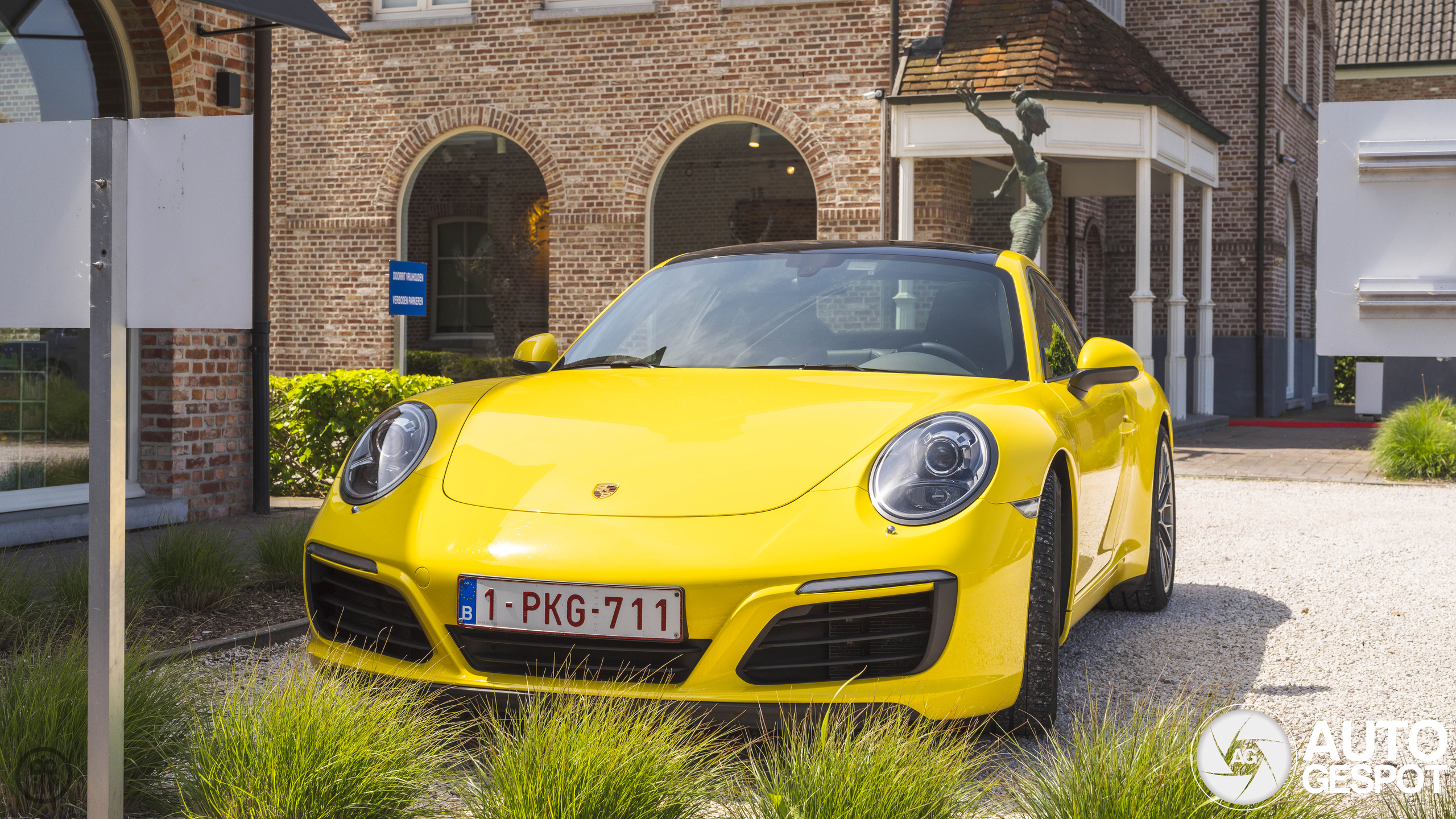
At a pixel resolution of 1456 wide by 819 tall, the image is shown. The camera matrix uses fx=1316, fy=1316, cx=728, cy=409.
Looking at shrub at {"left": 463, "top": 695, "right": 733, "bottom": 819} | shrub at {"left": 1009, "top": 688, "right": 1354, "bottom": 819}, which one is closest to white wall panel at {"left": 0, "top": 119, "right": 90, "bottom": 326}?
shrub at {"left": 463, "top": 695, "right": 733, "bottom": 819}

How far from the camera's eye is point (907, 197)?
49.5 ft

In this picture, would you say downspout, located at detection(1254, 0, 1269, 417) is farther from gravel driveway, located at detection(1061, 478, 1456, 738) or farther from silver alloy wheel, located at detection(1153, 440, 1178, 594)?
silver alloy wheel, located at detection(1153, 440, 1178, 594)

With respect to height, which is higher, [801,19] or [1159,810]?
[801,19]

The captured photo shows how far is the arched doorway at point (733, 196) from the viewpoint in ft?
77.6

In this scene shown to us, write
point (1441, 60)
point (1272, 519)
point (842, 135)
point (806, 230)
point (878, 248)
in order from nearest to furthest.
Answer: point (878, 248)
point (1272, 519)
point (842, 135)
point (806, 230)
point (1441, 60)

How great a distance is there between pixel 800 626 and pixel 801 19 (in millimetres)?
13759

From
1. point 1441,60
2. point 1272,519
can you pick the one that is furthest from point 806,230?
point 1441,60

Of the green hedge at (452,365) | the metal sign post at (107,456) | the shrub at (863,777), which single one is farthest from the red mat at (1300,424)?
the metal sign post at (107,456)

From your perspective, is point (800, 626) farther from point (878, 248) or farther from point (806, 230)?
point (806, 230)

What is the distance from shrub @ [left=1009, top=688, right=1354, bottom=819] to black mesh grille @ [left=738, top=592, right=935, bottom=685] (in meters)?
0.36

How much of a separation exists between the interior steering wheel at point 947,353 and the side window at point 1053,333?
0.28m

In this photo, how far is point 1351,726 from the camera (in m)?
3.75

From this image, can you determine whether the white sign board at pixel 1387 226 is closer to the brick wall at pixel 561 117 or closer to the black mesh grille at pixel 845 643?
the black mesh grille at pixel 845 643

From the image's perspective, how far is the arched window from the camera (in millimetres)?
6887
